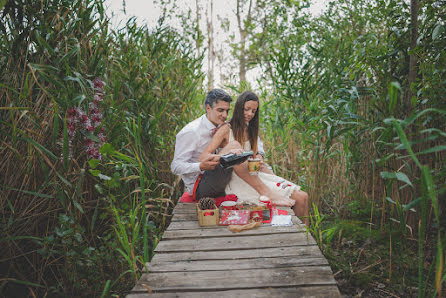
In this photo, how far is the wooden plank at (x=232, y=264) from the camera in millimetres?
1500

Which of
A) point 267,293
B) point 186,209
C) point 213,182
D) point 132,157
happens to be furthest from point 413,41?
point 132,157

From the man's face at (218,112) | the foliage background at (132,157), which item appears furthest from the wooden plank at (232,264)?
the man's face at (218,112)

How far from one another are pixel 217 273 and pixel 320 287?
1.60 feet

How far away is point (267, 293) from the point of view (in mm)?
1281

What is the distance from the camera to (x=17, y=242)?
182 cm

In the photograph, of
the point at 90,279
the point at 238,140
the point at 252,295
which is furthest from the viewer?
the point at 238,140

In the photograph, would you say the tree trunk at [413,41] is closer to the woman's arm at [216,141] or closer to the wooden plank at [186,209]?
the wooden plank at [186,209]

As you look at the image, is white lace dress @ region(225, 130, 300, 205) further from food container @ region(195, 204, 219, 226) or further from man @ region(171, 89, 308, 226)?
food container @ region(195, 204, 219, 226)

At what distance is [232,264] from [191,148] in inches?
→ 50.8

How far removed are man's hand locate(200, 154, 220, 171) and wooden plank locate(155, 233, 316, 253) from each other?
2.29 feet

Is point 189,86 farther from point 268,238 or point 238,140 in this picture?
point 268,238

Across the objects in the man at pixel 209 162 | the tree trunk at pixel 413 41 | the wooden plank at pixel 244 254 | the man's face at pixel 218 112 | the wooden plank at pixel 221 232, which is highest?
the tree trunk at pixel 413 41

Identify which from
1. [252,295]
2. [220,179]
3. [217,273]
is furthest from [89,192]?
[252,295]

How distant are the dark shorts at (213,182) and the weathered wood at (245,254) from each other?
0.82m
